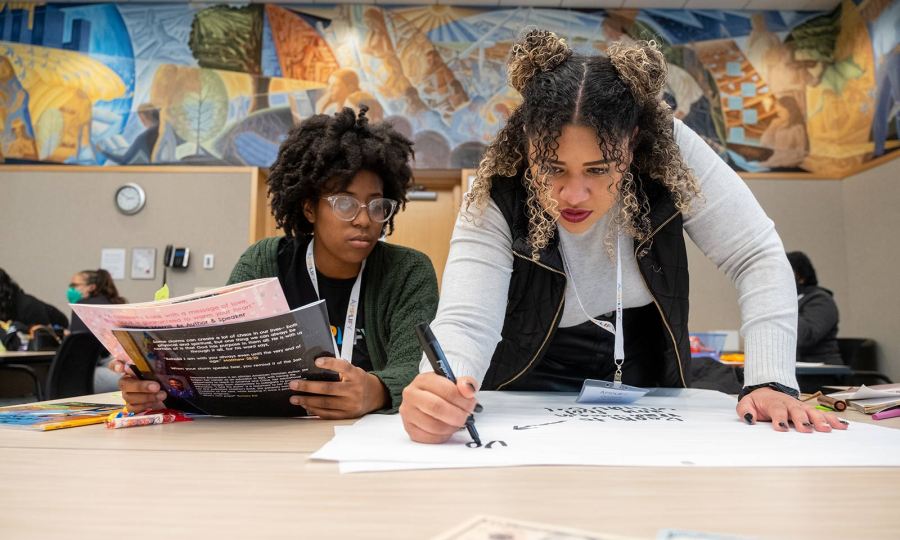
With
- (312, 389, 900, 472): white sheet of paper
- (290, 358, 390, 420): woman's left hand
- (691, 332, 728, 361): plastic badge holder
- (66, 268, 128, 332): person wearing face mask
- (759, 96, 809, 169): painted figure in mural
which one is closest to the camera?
(312, 389, 900, 472): white sheet of paper

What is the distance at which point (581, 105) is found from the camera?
1.07m

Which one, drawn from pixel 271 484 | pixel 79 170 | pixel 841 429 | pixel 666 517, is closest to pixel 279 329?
pixel 271 484

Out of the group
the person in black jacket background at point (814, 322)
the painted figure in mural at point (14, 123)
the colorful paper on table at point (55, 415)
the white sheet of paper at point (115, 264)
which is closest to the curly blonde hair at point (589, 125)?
the colorful paper on table at point (55, 415)

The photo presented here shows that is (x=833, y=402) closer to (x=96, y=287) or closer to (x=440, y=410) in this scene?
(x=440, y=410)

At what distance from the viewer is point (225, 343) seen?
97 centimetres

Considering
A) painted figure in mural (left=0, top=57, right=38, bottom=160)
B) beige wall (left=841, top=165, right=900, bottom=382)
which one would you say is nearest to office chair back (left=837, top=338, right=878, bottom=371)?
beige wall (left=841, top=165, right=900, bottom=382)

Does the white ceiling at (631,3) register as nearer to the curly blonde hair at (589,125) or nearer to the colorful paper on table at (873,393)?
the curly blonde hair at (589,125)

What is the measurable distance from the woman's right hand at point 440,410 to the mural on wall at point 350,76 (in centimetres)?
448

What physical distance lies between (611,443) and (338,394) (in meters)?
0.47

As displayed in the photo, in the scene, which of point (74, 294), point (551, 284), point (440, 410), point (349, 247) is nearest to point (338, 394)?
point (440, 410)

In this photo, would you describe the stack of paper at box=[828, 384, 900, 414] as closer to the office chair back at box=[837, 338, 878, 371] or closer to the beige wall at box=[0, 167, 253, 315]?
the office chair back at box=[837, 338, 878, 371]

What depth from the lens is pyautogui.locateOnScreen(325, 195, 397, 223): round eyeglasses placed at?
1.58m

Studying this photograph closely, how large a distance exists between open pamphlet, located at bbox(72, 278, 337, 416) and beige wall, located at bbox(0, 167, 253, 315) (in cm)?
423

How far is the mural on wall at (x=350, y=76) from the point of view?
519cm
